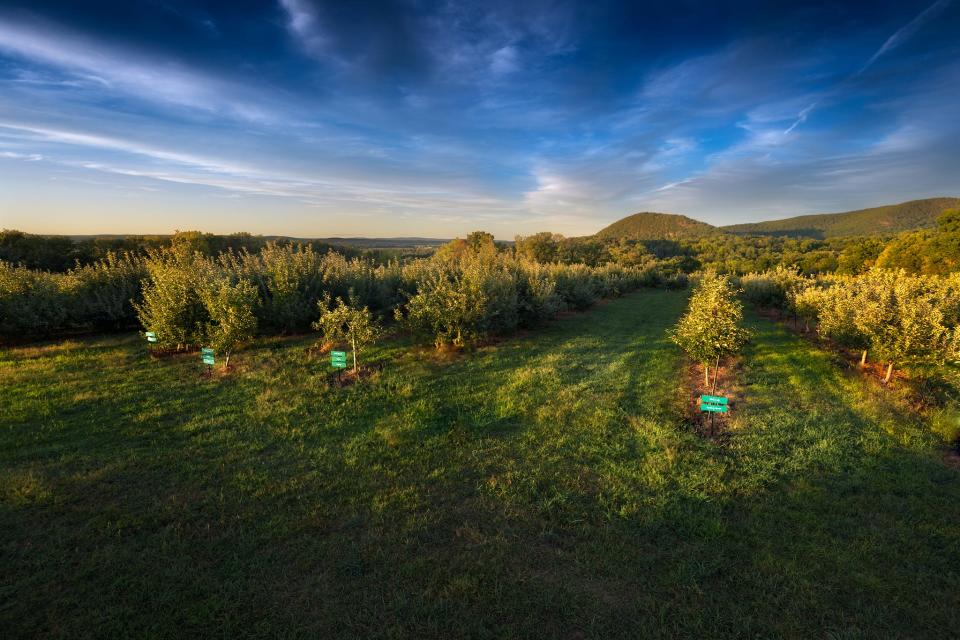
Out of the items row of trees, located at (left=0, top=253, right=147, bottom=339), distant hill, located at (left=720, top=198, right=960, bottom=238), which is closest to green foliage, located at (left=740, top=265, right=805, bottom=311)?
row of trees, located at (left=0, top=253, right=147, bottom=339)

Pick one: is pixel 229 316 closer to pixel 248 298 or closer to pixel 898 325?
pixel 248 298

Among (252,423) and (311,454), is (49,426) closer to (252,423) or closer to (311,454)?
(252,423)

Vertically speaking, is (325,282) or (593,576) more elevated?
(325,282)

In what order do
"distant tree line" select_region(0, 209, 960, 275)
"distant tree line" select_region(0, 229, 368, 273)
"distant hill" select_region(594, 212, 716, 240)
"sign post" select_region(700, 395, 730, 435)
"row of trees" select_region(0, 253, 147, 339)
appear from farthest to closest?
"distant hill" select_region(594, 212, 716, 240) → "distant tree line" select_region(0, 209, 960, 275) → "distant tree line" select_region(0, 229, 368, 273) → "row of trees" select_region(0, 253, 147, 339) → "sign post" select_region(700, 395, 730, 435)

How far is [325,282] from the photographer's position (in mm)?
15742

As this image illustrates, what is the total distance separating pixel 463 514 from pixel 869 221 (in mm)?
142913

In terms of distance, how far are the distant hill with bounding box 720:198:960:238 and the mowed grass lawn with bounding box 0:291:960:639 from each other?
380 feet

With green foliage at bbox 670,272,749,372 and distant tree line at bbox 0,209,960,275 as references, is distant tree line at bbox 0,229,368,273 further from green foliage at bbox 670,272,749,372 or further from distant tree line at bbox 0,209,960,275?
green foliage at bbox 670,272,749,372

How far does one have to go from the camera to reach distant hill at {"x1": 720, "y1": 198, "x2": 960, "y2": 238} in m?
92.3

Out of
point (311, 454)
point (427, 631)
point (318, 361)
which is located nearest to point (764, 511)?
point (427, 631)

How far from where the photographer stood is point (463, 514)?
5246 mm

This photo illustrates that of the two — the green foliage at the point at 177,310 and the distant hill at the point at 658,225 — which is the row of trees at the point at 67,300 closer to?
the green foliage at the point at 177,310

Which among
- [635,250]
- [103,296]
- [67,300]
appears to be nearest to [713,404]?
[103,296]

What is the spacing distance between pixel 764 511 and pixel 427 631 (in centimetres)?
485
